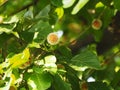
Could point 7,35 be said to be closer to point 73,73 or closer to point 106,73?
point 73,73

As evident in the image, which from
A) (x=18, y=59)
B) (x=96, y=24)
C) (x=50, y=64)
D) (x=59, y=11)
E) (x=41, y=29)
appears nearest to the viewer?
(x=18, y=59)

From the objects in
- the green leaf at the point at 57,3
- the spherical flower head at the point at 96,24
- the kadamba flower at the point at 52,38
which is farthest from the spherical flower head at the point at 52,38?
the spherical flower head at the point at 96,24

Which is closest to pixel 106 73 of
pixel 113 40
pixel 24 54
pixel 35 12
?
pixel 113 40

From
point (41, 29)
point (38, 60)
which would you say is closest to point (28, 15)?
point (41, 29)

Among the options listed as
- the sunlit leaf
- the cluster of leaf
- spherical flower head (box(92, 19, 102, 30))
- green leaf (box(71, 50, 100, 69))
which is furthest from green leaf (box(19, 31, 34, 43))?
spherical flower head (box(92, 19, 102, 30))

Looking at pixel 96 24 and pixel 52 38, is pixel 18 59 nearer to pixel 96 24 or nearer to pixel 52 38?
pixel 52 38

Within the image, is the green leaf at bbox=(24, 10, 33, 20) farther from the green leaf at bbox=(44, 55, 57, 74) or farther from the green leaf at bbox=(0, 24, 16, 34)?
the green leaf at bbox=(44, 55, 57, 74)

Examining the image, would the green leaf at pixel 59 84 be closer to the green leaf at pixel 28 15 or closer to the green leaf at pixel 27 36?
the green leaf at pixel 27 36

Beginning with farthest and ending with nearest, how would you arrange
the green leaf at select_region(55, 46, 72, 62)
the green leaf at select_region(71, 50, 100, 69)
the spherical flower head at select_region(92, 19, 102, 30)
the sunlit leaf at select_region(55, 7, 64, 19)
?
1. the spherical flower head at select_region(92, 19, 102, 30)
2. the sunlit leaf at select_region(55, 7, 64, 19)
3. the green leaf at select_region(55, 46, 72, 62)
4. the green leaf at select_region(71, 50, 100, 69)
